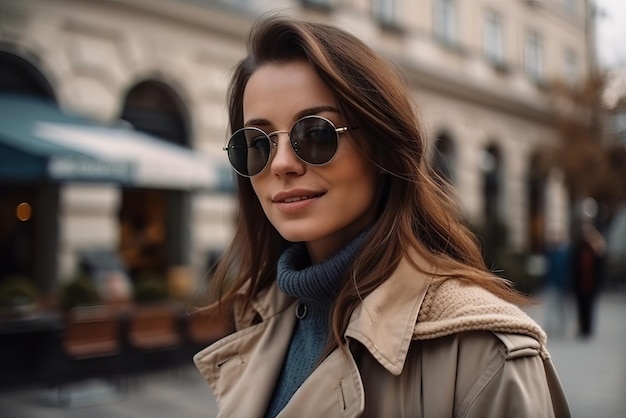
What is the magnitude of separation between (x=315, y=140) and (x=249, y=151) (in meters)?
0.24

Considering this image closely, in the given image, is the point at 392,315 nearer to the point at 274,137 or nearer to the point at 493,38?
the point at 274,137

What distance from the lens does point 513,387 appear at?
1.21m

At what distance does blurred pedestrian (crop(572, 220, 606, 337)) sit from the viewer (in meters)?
11.4

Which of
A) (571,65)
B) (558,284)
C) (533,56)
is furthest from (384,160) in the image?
(571,65)

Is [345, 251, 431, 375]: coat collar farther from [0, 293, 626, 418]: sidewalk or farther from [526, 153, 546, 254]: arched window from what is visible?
[526, 153, 546, 254]: arched window

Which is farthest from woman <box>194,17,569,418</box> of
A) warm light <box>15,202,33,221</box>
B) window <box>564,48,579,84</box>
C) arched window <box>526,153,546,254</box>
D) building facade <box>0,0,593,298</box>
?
window <box>564,48,579,84</box>

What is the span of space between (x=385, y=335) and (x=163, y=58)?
10.6m

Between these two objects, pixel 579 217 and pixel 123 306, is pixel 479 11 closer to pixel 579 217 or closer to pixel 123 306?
pixel 579 217

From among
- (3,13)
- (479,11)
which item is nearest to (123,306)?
(3,13)

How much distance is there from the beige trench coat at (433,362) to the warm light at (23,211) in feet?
30.9

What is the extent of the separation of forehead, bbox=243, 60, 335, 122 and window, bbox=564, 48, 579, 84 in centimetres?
2253

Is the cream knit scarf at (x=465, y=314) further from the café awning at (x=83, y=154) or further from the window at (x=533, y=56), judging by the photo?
the window at (x=533, y=56)

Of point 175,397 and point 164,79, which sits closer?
point 175,397

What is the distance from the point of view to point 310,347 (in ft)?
5.58
